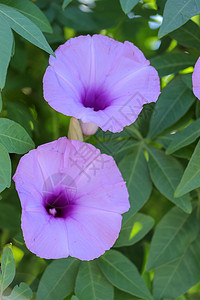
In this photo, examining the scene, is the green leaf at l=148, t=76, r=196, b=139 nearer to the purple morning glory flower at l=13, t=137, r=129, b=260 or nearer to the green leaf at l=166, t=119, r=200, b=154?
the green leaf at l=166, t=119, r=200, b=154

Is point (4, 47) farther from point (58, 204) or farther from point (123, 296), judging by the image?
point (123, 296)

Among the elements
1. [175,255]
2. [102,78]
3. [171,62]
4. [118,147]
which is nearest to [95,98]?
[102,78]

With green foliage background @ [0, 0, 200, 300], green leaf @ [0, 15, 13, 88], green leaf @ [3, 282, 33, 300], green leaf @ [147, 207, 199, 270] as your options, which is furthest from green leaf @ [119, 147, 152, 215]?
green leaf @ [0, 15, 13, 88]

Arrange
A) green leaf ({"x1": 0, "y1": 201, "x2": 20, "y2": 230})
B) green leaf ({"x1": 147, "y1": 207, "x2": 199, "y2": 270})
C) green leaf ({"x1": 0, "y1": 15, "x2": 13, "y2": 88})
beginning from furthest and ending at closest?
Result: green leaf ({"x1": 0, "y1": 201, "x2": 20, "y2": 230})
green leaf ({"x1": 147, "y1": 207, "x2": 199, "y2": 270})
green leaf ({"x1": 0, "y1": 15, "x2": 13, "y2": 88})

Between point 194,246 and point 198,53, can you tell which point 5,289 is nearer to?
point 194,246

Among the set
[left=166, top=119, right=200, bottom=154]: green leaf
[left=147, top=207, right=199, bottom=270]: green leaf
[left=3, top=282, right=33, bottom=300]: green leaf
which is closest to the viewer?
[left=3, top=282, right=33, bottom=300]: green leaf

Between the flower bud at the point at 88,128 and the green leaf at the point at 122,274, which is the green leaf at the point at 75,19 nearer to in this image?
the flower bud at the point at 88,128
